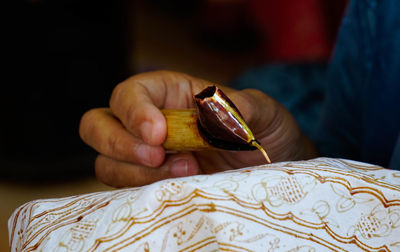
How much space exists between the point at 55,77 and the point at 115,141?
90 cm

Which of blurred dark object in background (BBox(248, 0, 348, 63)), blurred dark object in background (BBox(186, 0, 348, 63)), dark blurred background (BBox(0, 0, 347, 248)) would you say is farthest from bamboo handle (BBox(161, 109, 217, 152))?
blurred dark object in background (BBox(248, 0, 348, 63))

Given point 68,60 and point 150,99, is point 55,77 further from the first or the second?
point 150,99

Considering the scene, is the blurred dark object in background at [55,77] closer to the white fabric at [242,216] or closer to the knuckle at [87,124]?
the knuckle at [87,124]

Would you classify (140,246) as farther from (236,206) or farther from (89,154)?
(89,154)

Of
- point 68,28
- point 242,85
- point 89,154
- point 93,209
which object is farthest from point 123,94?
point 89,154

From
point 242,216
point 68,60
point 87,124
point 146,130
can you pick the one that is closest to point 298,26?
point 68,60

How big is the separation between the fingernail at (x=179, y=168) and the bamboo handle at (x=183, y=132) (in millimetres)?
65

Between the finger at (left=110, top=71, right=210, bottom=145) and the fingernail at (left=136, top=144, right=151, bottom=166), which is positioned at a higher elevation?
the finger at (left=110, top=71, right=210, bottom=145)

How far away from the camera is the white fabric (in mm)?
384

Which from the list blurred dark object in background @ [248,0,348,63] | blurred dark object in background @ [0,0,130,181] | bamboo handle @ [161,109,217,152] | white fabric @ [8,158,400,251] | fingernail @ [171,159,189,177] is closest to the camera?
white fabric @ [8,158,400,251]

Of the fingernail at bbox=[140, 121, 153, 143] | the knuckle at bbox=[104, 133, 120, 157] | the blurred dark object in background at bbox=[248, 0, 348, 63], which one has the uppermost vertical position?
the blurred dark object in background at bbox=[248, 0, 348, 63]

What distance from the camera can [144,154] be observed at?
599 mm

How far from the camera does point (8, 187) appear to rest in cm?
154

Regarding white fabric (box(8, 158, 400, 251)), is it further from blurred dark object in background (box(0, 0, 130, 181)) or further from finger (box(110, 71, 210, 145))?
blurred dark object in background (box(0, 0, 130, 181))
